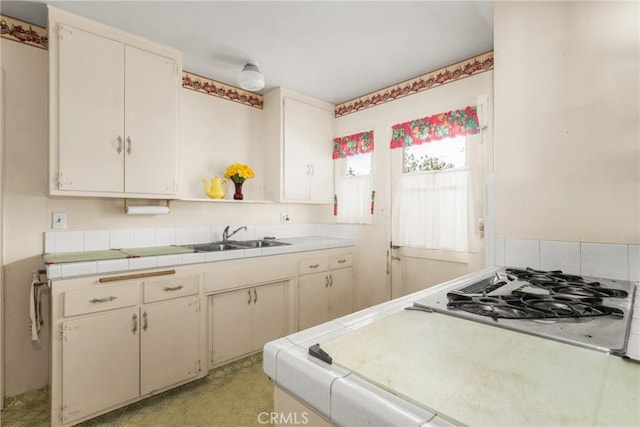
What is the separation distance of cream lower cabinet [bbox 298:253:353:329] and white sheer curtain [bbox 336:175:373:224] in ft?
1.40

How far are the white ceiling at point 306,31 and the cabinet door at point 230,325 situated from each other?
6.27 ft

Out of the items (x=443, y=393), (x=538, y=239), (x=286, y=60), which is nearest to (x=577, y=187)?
(x=538, y=239)

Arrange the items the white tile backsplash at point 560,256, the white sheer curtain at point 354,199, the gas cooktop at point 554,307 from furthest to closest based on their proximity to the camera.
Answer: the white sheer curtain at point 354,199
the white tile backsplash at point 560,256
the gas cooktop at point 554,307

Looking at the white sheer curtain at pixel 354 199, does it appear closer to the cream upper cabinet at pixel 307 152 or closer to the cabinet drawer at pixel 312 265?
the cream upper cabinet at pixel 307 152

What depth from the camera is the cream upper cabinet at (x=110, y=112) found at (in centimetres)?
193

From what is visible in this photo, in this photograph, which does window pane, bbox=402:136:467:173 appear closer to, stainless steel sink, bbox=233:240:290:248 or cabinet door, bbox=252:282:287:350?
stainless steel sink, bbox=233:240:290:248

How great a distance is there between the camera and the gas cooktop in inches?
30.3

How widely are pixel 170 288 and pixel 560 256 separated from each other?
2297mm

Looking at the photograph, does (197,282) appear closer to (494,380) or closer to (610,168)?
(494,380)

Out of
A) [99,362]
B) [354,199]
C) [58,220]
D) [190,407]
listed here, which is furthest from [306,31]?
[190,407]

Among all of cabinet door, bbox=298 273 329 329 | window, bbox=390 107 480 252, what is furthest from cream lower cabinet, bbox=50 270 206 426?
window, bbox=390 107 480 252

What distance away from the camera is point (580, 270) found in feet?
4.97

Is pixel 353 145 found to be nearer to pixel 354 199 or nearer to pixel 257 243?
pixel 354 199

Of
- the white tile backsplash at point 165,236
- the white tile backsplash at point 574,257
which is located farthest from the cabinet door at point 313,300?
the white tile backsplash at point 574,257
